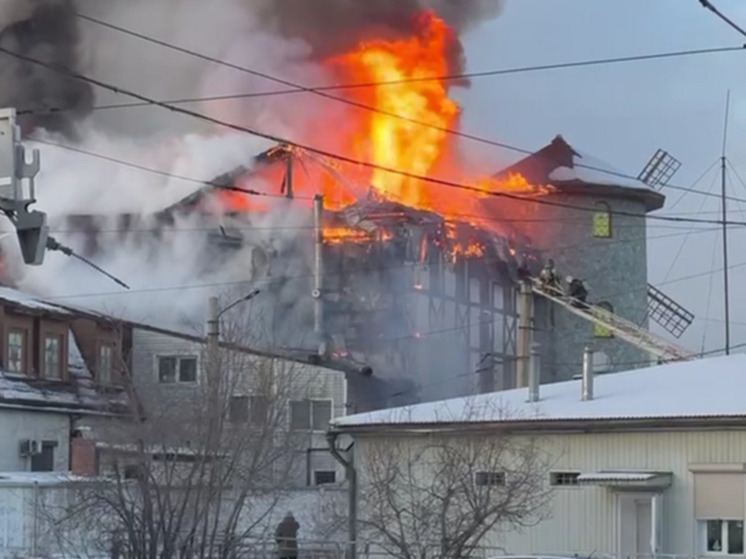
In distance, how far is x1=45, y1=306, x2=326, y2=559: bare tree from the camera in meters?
26.0

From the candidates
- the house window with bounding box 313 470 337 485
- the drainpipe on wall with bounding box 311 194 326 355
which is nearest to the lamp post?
the house window with bounding box 313 470 337 485

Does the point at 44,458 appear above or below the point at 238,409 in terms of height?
below

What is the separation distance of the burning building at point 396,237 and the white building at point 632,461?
25.2 meters

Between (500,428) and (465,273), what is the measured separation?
3631 cm

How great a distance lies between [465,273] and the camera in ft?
213

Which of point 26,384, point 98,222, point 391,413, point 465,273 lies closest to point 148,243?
point 98,222

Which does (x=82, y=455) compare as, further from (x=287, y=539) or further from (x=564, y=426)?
(x=564, y=426)

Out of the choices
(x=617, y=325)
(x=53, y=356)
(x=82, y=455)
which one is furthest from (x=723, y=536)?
(x=617, y=325)

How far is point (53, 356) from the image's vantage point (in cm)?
4878

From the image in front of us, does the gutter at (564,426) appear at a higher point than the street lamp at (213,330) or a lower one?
lower

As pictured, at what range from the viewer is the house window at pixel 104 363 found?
50.5 meters

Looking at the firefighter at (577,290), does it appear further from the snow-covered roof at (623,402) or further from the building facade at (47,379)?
the snow-covered roof at (623,402)

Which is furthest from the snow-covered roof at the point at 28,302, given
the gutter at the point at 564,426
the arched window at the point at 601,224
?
the arched window at the point at 601,224

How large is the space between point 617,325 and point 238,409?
37615mm
